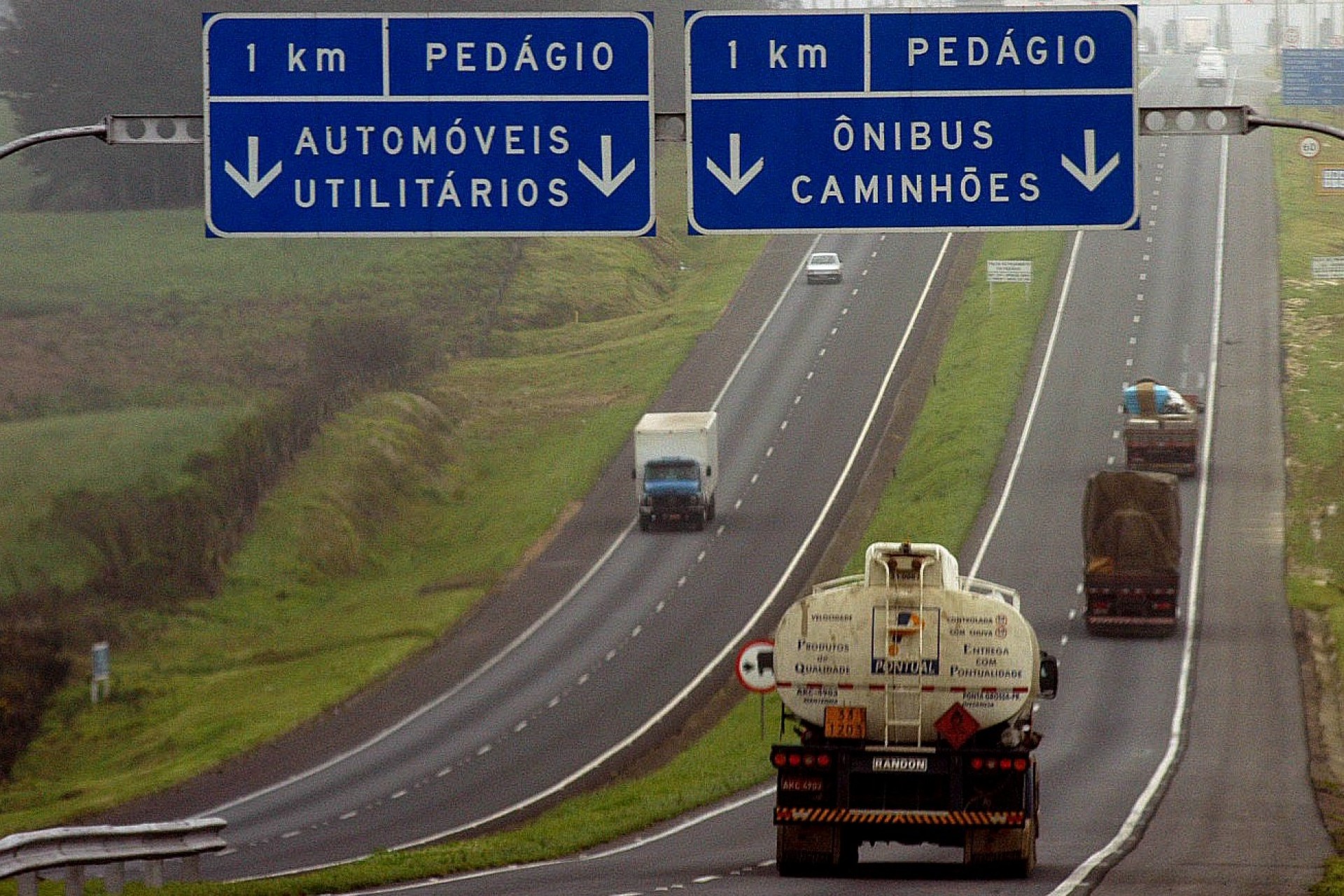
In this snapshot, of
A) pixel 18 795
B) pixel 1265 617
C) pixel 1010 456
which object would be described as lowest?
pixel 18 795

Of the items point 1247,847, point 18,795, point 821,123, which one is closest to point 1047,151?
point 821,123

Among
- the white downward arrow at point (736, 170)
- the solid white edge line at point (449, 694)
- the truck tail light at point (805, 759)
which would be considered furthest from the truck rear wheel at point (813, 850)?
the solid white edge line at point (449, 694)

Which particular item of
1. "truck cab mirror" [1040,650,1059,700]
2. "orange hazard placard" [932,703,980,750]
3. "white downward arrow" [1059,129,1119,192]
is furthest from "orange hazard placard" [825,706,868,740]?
"white downward arrow" [1059,129,1119,192]

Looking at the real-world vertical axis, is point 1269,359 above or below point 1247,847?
above

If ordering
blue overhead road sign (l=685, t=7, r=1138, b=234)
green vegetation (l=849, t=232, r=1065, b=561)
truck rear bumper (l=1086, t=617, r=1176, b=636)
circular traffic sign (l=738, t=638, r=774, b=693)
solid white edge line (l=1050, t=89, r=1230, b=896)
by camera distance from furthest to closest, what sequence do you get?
green vegetation (l=849, t=232, r=1065, b=561), truck rear bumper (l=1086, t=617, r=1176, b=636), solid white edge line (l=1050, t=89, r=1230, b=896), circular traffic sign (l=738, t=638, r=774, b=693), blue overhead road sign (l=685, t=7, r=1138, b=234)

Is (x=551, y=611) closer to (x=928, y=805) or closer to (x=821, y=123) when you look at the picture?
(x=928, y=805)

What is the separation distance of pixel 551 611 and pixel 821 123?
135 ft

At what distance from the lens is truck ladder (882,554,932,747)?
22.2m

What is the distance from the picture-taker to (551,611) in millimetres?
59188

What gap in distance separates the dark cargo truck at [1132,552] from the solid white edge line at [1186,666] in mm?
1516

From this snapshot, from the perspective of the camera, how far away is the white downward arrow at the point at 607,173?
62.9ft

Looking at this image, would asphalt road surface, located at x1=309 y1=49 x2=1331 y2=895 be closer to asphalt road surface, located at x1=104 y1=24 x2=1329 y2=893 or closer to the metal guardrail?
asphalt road surface, located at x1=104 y1=24 x2=1329 y2=893

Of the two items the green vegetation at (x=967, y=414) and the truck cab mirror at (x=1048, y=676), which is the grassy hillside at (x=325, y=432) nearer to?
the green vegetation at (x=967, y=414)

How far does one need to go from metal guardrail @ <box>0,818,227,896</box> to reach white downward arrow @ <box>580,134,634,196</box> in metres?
8.62
